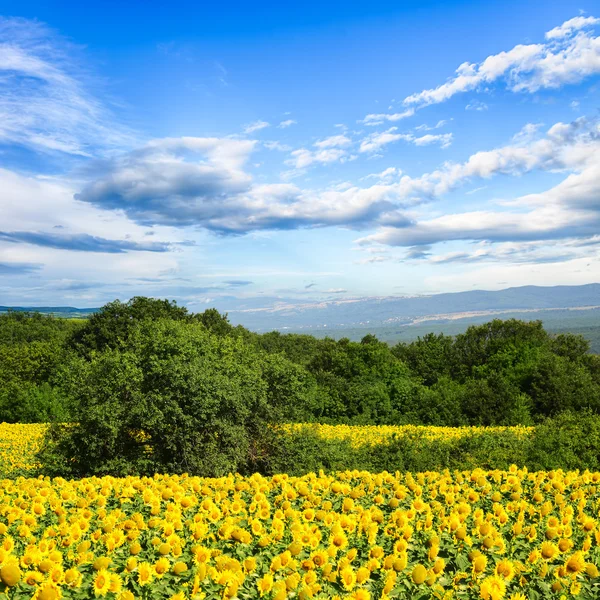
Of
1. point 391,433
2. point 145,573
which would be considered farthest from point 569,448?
point 145,573

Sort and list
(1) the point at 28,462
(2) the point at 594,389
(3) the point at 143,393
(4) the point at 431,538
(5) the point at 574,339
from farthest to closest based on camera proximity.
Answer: (5) the point at 574,339
(2) the point at 594,389
(1) the point at 28,462
(3) the point at 143,393
(4) the point at 431,538

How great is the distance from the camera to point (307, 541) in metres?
4.59

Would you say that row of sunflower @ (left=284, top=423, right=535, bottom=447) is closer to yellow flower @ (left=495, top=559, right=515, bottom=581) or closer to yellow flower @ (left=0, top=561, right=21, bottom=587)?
yellow flower @ (left=495, top=559, right=515, bottom=581)

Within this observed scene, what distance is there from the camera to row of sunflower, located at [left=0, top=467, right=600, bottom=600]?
12.9ft

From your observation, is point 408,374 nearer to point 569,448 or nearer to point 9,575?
point 569,448

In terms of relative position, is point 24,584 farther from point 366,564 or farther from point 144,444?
point 144,444

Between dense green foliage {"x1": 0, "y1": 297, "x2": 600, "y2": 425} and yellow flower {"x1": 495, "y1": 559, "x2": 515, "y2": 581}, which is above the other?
yellow flower {"x1": 495, "y1": 559, "x2": 515, "y2": 581}

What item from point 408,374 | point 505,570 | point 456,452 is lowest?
point 408,374

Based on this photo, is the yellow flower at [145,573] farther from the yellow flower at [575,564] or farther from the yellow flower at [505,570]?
the yellow flower at [575,564]

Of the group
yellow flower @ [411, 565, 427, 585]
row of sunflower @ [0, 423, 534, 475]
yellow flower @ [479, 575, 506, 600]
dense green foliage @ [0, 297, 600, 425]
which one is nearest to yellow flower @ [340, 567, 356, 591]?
yellow flower @ [411, 565, 427, 585]

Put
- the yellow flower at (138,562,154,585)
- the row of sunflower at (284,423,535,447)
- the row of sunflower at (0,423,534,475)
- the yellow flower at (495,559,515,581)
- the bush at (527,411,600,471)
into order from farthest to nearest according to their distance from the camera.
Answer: the row of sunflower at (284,423,535,447)
the row of sunflower at (0,423,534,475)
the bush at (527,411,600,471)
the yellow flower at (495,559,515,581)
the yellow flower at (138,562,154,585)

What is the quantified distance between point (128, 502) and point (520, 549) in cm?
454

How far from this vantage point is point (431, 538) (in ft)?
15.7

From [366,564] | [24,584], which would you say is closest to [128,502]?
[24,584]
